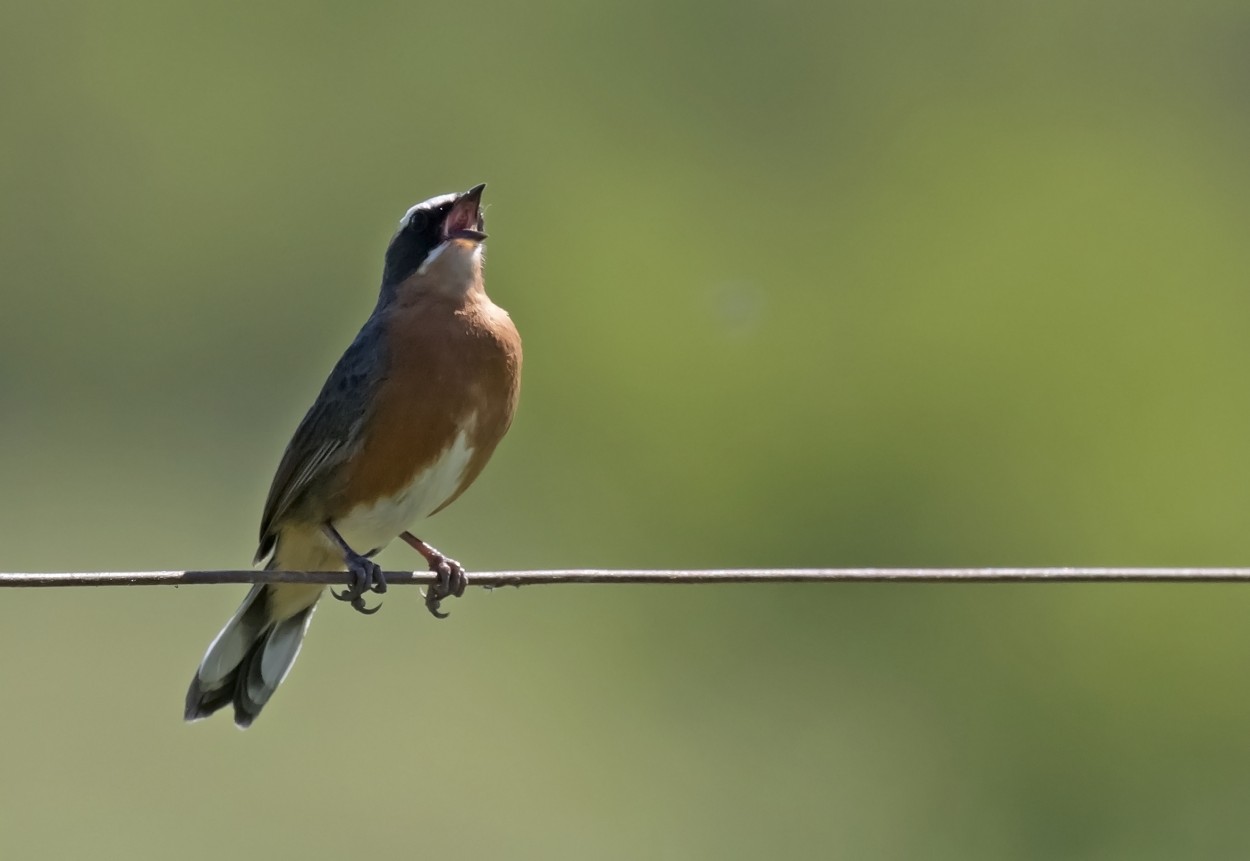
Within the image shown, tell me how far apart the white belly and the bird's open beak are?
3.01 ft

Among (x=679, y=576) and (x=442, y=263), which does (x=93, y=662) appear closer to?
(x=442, y=263)

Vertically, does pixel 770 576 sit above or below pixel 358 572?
above

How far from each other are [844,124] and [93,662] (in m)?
14.3

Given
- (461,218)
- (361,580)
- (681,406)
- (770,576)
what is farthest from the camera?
(681,406)

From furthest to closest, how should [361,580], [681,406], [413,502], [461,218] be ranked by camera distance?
[681,406] → [461,218] → [413,502] → [361,580]

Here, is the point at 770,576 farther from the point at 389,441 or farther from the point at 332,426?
the point at 332,426

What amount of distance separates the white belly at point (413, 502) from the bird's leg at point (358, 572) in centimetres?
6

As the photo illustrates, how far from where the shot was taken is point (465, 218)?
A: 720 centimetres

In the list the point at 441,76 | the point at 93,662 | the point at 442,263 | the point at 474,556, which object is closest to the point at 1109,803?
the point at 474,556

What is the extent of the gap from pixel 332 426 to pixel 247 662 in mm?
1064

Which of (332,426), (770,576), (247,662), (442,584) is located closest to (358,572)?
(442,584)

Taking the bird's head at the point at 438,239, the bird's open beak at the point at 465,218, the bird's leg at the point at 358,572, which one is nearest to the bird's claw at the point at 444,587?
the bird's leg at the point at 358,572

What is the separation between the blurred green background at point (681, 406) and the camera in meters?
14.9

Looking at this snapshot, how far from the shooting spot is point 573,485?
19.5 metres
